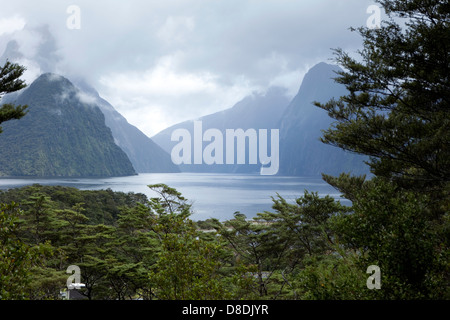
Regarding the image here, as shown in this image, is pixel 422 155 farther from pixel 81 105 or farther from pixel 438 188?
pixel 81 105

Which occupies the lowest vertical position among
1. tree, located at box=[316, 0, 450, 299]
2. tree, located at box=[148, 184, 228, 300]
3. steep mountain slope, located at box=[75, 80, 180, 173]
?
tree, located at box=[148, 184, 228, 300]

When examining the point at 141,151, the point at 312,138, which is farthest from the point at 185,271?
the point at 141,151

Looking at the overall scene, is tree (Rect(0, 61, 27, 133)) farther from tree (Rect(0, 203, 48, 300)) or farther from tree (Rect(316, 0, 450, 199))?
tree (Rect(316, 0, 450, 199))

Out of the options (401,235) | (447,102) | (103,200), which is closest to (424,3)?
(447,102)

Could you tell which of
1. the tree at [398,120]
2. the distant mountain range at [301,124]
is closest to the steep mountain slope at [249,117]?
the distant mountain range at [301,124]

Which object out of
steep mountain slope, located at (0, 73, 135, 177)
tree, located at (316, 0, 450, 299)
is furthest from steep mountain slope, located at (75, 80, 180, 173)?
tree, located at (316, 0, 450, 299)

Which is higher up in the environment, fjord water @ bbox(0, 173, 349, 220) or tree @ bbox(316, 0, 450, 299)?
tree @ bbox(316, 0, 450, 299)

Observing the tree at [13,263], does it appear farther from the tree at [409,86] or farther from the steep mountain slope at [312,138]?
the steep mountain slope at [312,138]
